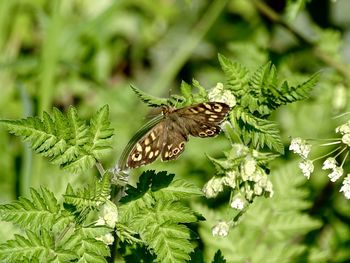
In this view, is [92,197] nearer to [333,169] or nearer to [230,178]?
[230,178]

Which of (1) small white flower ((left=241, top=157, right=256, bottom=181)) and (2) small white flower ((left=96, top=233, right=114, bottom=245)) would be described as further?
(2) small white flower ((left=96, top=233, right=114, bottom=245))

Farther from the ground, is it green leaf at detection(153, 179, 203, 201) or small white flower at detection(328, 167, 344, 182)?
green leaf at detection(153, 179, 203, 201)

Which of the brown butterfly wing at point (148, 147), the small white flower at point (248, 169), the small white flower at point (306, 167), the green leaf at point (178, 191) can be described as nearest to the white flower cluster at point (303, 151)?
the small white flower at point (306, 167)

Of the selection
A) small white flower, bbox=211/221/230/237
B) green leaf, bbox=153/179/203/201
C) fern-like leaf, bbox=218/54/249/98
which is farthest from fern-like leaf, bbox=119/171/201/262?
fern-like leaf, bbox=218/54/249/98

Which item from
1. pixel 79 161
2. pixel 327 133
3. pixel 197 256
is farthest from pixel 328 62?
pixel 79 161

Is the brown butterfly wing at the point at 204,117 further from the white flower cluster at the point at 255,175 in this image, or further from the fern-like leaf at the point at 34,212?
the fern-like leaf at the point at 34,212

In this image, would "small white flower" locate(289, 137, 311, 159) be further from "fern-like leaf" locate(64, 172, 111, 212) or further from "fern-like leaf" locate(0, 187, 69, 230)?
"fern-like leaf" locate(0, 187, 69, 230)

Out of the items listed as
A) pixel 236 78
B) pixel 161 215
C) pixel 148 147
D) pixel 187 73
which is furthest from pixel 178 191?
pixel 187 73

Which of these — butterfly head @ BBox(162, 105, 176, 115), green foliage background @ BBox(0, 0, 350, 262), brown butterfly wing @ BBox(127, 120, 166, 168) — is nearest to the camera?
brown butterfly wing @ BBox(127, 120, 166, 168)
